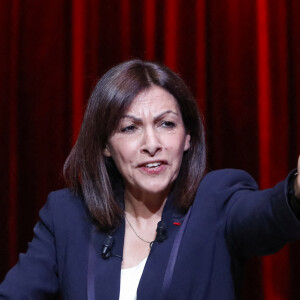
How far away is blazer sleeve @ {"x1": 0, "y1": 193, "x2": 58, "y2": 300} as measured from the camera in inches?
51.9

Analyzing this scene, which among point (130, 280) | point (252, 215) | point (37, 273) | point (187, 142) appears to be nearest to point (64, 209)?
point (37, 273)

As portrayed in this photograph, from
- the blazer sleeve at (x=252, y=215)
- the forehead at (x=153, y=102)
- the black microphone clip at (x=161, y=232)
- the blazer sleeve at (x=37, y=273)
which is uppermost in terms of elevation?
the forehead at (x=153, y=102)

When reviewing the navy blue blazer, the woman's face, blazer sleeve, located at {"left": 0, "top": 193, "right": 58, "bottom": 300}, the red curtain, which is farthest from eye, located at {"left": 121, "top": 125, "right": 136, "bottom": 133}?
the red curtain

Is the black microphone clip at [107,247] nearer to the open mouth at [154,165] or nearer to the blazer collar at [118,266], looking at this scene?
the blazer collar at [118,266]

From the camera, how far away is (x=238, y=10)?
215 cm

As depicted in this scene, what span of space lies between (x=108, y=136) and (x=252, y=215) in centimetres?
52

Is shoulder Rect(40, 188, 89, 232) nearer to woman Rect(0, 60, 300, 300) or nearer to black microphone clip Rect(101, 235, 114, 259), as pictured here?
woman Rect(0, 60, 300, 300)

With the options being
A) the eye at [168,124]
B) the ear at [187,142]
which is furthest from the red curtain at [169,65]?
the eye at [168,124]

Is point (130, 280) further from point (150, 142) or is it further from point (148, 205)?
point (150, 142)

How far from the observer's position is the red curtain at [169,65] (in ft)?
6.96

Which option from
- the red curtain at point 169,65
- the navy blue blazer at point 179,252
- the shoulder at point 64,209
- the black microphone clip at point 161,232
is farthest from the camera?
the red curtain at point 169,65

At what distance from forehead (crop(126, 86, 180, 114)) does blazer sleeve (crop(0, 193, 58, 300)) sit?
1.32ft

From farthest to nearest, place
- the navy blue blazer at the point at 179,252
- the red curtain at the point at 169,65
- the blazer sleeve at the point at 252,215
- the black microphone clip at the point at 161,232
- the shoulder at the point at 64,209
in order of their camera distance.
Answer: the red curtain at the point at 169,65
the shoulder at the point at 64,209
the black microphone clip at the point at 161,232
the navy blue blazer at the point at 179,252
the blazer sleeve at the point at 252,215

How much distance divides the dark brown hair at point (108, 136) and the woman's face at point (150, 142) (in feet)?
0.10
